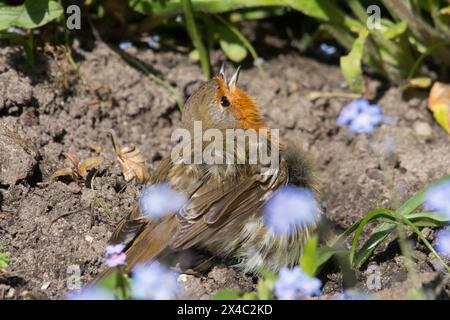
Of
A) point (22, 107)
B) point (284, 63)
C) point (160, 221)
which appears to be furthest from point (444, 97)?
point (22, 107)

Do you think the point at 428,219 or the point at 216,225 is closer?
the point at 216,225

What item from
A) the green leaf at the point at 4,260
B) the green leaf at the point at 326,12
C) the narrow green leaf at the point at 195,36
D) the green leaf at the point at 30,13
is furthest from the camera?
the green leaf at the point at 326,12

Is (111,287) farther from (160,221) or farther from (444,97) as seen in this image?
(444,97)

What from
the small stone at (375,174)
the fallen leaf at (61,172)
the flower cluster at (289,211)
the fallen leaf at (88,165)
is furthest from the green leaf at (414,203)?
the fallen leaf at (61,172)

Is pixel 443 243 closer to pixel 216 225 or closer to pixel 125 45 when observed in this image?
pixel 216 225

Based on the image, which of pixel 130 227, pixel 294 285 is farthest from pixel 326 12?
pixel 294 285

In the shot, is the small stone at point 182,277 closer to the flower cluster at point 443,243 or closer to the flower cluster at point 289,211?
the flower cluster at point 289,211

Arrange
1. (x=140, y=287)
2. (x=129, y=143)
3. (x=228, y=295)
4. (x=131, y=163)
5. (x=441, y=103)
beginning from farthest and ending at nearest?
(x=441, y=103) < (x=129, y=143) < (x=131, y=163) < (x=228, y=295) < (x=140, y=287)
